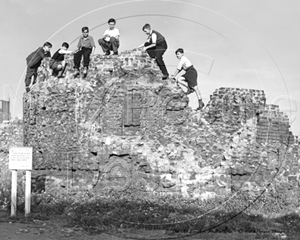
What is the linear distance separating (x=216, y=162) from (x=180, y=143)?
1.17 m

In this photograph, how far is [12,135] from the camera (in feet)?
57.1

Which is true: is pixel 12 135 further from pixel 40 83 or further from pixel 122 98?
pixel 122 98

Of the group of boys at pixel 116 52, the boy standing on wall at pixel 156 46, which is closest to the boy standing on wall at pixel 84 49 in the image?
the group of boys at pixel 116 52

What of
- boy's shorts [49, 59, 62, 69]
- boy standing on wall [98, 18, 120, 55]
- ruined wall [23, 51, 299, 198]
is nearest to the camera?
ruined wall [23, 51, 299, 198]

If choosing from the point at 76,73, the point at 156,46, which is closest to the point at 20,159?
the point at 76,73

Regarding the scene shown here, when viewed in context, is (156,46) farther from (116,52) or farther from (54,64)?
(54,64)

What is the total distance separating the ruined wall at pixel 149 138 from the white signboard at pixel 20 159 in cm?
196

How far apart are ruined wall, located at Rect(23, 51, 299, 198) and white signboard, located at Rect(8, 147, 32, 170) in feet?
6.43

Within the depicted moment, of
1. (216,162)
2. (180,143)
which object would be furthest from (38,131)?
(216,162)

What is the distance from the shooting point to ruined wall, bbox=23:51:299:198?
37.9 ft

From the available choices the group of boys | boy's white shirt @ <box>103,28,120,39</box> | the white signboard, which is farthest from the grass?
boy's white shirt @ <box>103,28,120,39</box>

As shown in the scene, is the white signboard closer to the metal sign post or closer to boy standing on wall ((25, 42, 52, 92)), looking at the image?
the metal sign post

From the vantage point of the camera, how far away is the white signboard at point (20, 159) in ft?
32.8

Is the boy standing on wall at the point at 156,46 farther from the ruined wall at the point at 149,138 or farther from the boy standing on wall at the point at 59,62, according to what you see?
the boy standing on wall at the point at 59,62
